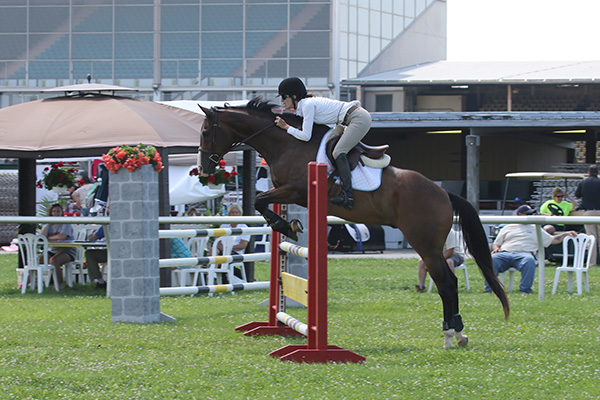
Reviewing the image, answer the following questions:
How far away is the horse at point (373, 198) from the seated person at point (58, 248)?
5.94 meters

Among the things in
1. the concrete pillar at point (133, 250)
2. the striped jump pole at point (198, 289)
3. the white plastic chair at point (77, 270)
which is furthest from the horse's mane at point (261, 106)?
the white plastic chair at point (77, 270)

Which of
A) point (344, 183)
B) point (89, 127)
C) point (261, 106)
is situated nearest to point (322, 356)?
point (344, 183)

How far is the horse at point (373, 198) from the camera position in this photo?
718cm

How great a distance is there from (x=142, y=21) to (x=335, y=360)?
31.1 metres

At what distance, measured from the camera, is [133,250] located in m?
8.52

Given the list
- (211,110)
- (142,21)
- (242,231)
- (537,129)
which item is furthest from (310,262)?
(142,21)

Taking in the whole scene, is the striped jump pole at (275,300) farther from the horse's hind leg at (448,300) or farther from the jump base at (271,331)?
the horse's hind leg at (448,300)

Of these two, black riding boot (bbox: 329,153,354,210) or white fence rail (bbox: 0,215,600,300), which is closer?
black riding boot (bbox: 329,153,354,210)

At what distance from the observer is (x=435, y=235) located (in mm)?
7184

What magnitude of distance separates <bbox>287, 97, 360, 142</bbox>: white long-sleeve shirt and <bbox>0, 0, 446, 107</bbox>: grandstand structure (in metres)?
26.4

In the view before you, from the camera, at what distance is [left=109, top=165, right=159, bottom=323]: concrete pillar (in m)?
8.52

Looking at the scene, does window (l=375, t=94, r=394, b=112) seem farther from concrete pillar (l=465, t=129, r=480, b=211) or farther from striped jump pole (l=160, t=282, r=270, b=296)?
striped jump pole (l=160, t=282, r=270, b=296)

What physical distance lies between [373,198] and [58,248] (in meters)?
7.19

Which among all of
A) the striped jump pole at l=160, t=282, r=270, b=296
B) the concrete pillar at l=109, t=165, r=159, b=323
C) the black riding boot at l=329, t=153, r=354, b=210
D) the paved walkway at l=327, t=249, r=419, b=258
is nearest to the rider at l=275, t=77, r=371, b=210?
the black riding boot at l=329, t=153, r=354, b=210
